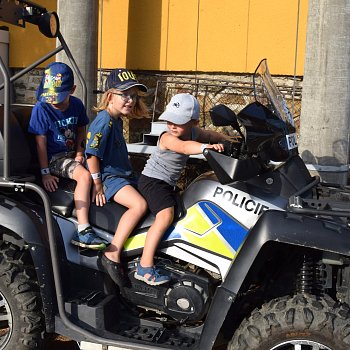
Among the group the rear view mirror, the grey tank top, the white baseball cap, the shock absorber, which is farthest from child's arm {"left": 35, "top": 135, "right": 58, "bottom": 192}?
the shock absorber

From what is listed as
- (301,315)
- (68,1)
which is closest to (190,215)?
(301,315)

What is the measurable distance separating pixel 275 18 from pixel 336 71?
184cm

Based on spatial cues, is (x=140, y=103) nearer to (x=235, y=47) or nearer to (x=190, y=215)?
(x=190, y=215)

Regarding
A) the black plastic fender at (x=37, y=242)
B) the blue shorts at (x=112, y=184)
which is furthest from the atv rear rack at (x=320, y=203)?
the black plastic fender at (x=37, y=242)

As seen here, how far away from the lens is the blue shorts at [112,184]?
4.19 meters

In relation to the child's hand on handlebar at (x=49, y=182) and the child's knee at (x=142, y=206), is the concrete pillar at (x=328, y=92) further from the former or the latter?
the child's hand on handlebar at (x=49, y=182)

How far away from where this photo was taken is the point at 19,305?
3.99 metres

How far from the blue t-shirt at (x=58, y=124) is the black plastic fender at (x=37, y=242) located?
670 millimetres

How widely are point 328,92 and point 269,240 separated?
366 centimetres

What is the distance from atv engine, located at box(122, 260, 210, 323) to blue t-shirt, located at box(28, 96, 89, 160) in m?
1.06

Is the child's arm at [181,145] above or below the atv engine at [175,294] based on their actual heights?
above

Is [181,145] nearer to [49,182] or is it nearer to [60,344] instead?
[49,182]

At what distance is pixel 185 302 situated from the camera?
3895 millimetres

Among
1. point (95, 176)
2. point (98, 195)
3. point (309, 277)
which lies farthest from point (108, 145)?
point (309, 277)
